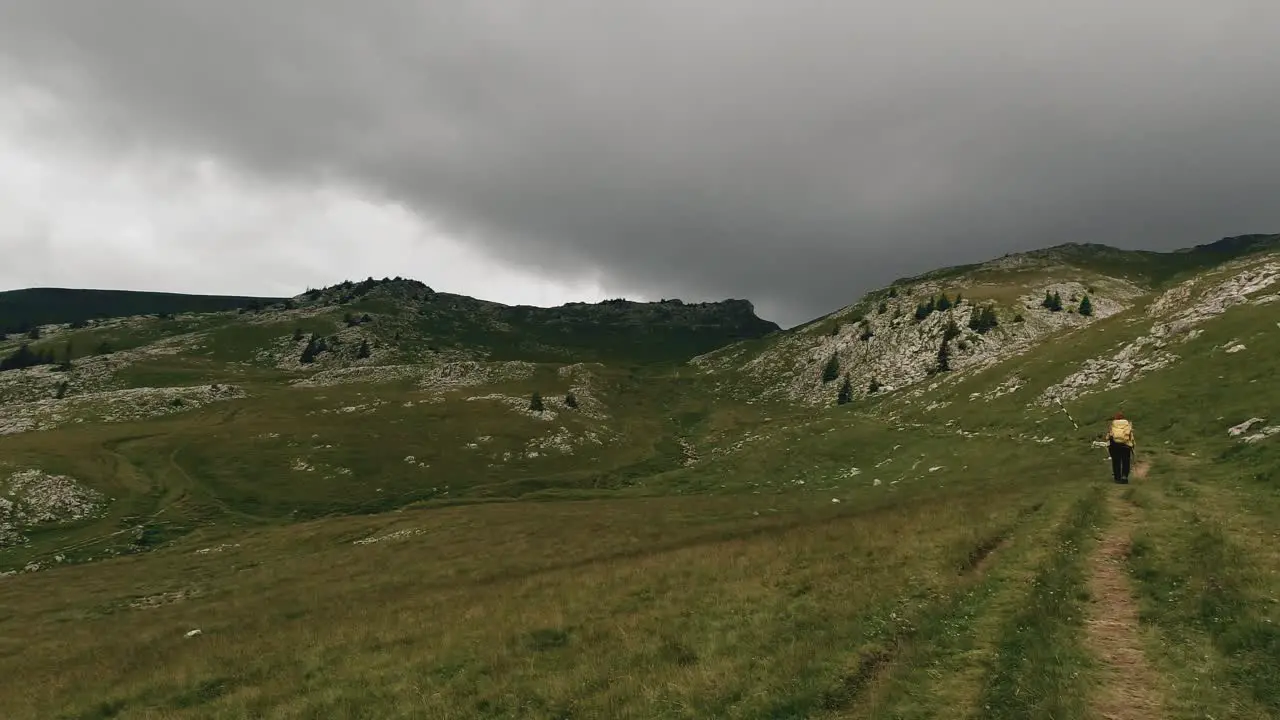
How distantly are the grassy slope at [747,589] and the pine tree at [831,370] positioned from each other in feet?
237

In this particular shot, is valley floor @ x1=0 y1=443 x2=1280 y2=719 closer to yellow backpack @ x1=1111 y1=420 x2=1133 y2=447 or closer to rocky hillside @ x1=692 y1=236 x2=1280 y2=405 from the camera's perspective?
yellow backpack @ x1=1111 y1=420 x2=1133 y2=447

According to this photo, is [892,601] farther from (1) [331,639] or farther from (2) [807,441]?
(2) [807,441]

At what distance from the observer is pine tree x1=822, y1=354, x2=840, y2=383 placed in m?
149

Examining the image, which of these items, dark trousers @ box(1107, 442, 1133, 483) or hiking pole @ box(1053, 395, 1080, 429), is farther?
hiking pole @ box(1053, 395, 1080, 429)

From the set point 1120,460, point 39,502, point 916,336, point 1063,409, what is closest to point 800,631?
point 1120,460

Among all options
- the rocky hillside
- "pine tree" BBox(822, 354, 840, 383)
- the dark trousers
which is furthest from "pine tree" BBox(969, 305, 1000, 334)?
the dark trousers

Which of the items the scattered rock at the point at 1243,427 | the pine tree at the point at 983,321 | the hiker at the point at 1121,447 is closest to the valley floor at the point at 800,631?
the hiker at the point at 1121,447

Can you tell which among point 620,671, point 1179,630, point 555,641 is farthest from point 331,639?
point 1179,630

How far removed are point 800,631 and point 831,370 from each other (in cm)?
14063

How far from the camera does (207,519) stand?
71.9 m

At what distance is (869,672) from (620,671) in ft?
21.2

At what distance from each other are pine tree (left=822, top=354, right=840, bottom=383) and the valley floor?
11167 centimetres

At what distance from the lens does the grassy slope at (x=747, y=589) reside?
13.9 meters

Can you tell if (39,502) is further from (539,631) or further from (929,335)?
(929,335)
